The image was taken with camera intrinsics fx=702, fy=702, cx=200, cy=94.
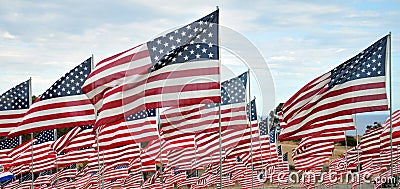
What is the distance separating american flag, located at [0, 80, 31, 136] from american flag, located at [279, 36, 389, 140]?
11930 mm

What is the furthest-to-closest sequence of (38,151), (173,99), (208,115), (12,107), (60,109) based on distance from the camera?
(38,151), (12,107), (208,115), (60,109), (173,99)

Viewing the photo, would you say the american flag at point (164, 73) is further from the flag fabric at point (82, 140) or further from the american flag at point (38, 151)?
the american flag at point (38, 151)

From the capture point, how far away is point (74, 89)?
2020 centimetres

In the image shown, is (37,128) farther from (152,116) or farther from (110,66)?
(152,116)

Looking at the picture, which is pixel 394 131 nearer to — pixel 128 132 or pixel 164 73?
pixel 128 132

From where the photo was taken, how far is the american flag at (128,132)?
22562 millimetres

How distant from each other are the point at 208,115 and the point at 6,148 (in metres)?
11.6

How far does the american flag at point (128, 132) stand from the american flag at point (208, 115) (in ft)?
2.27

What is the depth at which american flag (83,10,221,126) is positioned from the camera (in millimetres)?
16625

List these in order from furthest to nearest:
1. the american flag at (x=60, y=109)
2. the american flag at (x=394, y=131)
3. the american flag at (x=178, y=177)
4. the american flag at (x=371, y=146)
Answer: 1. the american flag at (x=178, y=177)
2. the american flag at (x=371, y=146)
3. the american flag at (x=394, y=131)
4. the american flag at (x=60, y=109)

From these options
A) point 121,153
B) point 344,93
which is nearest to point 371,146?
point 121,153

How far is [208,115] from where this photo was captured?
1004 inches

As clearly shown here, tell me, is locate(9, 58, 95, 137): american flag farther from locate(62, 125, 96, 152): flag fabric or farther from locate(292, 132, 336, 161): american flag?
locate(292, 132, 336, 161): american flag

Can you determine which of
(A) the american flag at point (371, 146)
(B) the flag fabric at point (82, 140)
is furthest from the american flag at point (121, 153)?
(A) the american flag at point (371, 146)
